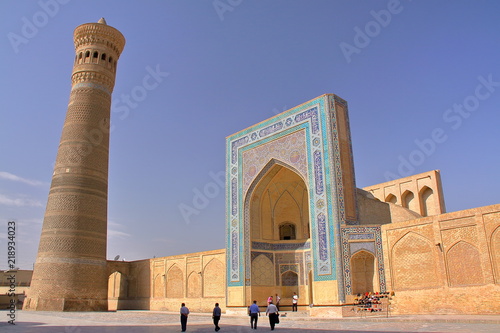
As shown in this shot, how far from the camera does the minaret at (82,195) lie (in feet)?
53.5

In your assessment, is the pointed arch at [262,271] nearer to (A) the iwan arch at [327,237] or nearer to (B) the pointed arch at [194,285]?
(A) the iwan arch at [327,237]

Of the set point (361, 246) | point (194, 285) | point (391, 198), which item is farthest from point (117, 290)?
point (361, 246)

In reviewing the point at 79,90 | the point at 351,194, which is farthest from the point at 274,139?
the point at 79,90

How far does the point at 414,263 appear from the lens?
10.6 m

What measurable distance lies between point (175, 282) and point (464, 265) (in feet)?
39.7

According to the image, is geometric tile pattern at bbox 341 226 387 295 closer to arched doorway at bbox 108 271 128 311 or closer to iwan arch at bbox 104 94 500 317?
iwan arch at bbox 104 94 500 317

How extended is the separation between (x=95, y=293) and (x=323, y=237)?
10106mm

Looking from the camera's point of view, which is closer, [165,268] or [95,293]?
[95,293]

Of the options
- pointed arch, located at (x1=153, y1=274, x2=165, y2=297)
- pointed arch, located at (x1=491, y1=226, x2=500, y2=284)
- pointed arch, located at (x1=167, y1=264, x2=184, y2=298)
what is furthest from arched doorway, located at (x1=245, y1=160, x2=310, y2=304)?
pointed arch, located at (x1=153, y1=274, x2=165, y2=297)

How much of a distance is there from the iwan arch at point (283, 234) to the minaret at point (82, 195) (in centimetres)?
5

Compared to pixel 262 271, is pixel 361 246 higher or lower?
Result: higher

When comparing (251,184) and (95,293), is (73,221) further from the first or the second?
(251,184)

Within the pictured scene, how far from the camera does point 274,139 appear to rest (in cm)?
1424

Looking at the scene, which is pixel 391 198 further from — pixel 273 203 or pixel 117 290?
pixel 117 290
